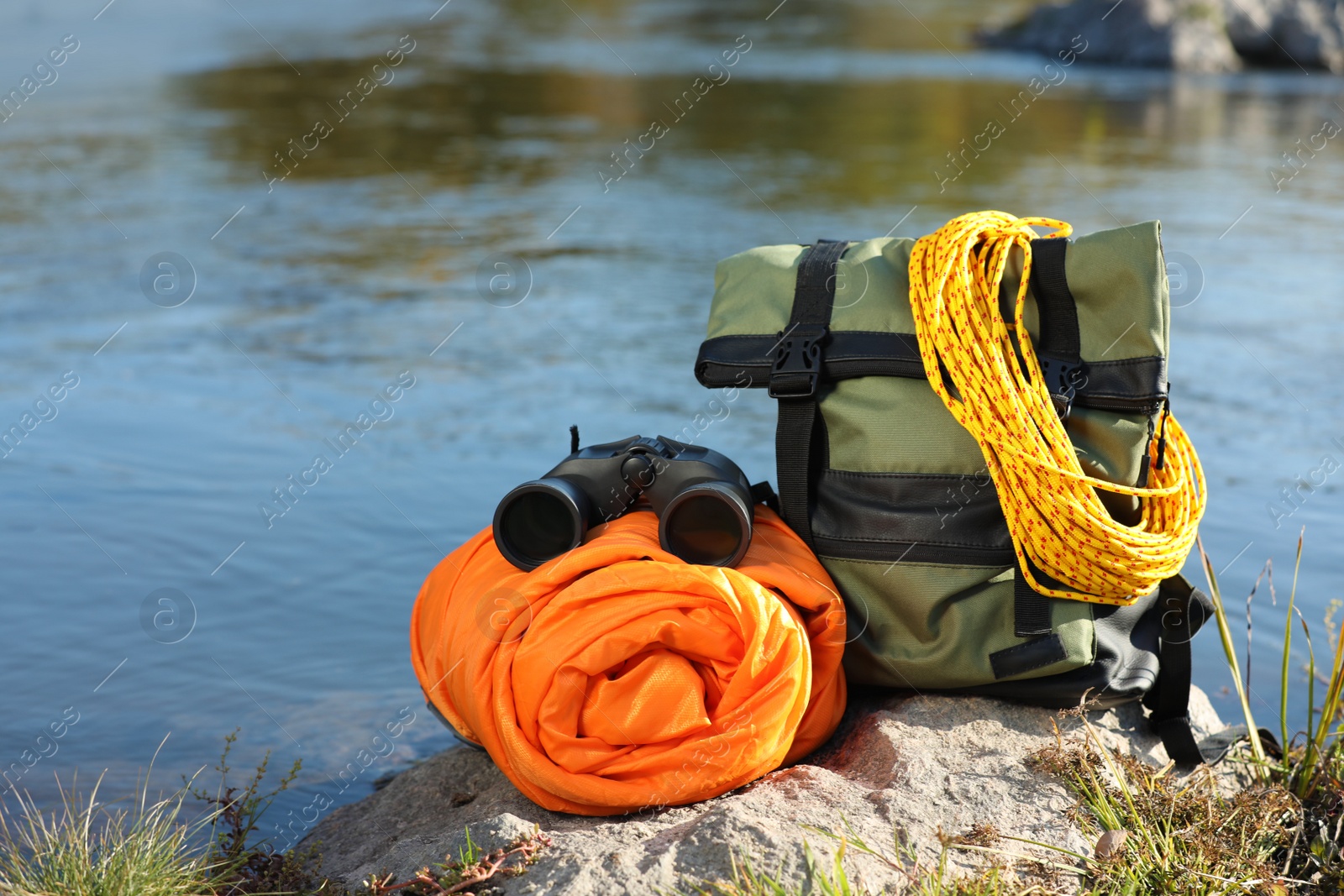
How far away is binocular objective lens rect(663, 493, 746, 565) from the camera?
2.79 m

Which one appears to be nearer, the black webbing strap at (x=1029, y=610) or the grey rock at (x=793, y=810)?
the grey rock at (x=793, y=810)

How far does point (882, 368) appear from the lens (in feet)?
9.80

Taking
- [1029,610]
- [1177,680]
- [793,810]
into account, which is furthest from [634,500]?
[1177,680]

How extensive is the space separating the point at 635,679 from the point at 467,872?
0.53m

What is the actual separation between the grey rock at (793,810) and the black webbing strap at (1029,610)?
0.24m

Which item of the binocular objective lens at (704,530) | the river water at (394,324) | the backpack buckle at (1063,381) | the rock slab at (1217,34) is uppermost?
the backpack buckle at (1063,381)

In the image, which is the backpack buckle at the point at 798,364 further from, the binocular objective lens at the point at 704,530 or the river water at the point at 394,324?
the river water at the point at 394,324

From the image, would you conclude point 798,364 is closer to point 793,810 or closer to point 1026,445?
point 1026,445

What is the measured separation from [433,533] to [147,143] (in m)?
11.2

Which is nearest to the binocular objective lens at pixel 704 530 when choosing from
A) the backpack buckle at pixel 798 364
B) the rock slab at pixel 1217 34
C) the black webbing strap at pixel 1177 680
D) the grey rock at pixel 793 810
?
the backpack buckle at pixel 798 364

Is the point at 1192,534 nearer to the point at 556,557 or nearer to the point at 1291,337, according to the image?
the point at 556,557

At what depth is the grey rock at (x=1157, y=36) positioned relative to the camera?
25859 millimetres

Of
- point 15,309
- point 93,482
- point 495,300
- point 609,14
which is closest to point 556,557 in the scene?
point 93,482

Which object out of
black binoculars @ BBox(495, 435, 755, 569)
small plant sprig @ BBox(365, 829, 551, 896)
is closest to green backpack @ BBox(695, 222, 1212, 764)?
black binoculars @ BBox(495, 435, 755, 569)
